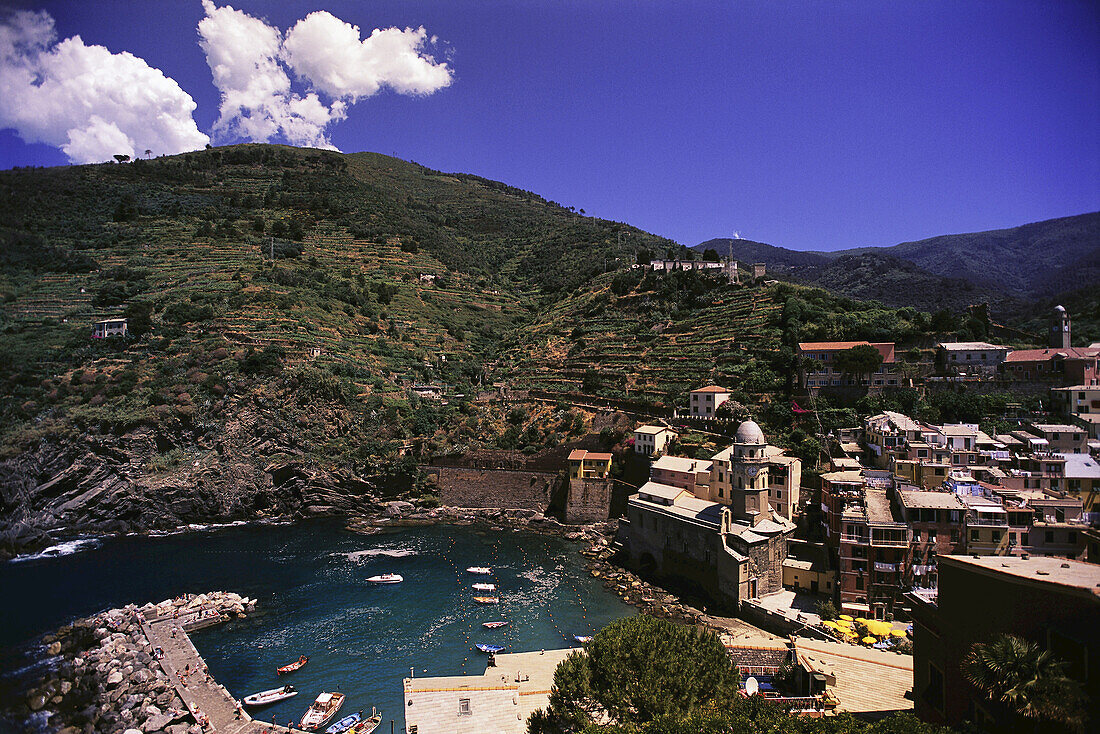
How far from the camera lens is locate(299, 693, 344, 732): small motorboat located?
53.3 ft

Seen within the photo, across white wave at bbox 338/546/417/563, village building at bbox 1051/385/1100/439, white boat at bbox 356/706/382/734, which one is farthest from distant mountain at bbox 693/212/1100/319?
white wave at bbox 338/546/417/563

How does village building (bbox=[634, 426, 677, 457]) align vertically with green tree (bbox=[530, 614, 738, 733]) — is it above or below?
above

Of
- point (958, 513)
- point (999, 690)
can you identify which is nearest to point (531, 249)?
point (958, 513)

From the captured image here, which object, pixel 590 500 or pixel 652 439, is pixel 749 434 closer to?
pixel 652 439

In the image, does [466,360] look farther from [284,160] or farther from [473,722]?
[284,160]

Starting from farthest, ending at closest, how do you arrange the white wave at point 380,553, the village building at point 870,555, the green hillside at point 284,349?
the green hillside at point 284,349, the white wave at point 380,553, the village building at point 870,555

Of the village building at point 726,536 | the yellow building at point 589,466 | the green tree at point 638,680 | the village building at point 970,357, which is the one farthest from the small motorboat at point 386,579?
the village building at point 970,357

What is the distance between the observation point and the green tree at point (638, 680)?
12.9m

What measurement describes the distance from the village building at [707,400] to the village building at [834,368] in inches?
183

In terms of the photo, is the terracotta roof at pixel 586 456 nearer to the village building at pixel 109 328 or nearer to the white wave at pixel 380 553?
the white wave at pixel 380 553

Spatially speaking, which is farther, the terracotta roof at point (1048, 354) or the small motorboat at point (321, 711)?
the terracotta roof at point (1048, 354)

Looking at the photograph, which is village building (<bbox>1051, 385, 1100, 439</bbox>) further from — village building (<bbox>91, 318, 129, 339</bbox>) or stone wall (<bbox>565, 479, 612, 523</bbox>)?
village building (<bbox>91, 318, 129, 339</bbox>)

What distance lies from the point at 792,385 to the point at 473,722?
89.1 feet

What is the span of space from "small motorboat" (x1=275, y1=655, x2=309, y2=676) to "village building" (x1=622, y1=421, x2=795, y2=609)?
1501cm
